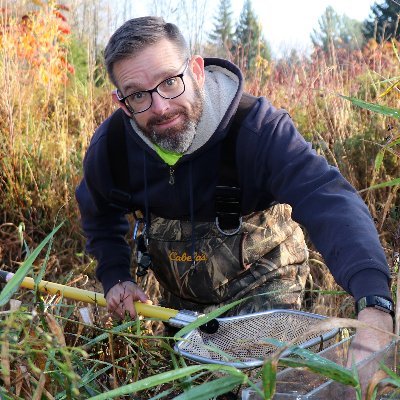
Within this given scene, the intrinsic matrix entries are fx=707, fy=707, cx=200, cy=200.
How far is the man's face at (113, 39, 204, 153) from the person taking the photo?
9.13 ft

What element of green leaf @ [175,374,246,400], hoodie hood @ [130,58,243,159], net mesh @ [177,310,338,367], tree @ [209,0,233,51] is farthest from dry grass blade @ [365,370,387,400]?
tree @ [209,0,233,51]

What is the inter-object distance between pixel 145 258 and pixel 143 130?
537 mm

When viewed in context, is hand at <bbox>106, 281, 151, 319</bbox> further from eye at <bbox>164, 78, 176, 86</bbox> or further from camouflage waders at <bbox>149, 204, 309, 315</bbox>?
eye at <bbox>164, 78, 176, 86</bbox>

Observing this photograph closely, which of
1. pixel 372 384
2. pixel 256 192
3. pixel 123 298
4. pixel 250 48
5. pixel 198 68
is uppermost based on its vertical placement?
pixel 198 68

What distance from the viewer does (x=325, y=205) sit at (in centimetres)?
221

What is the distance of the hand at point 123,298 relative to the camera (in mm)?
2682

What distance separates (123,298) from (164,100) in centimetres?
79

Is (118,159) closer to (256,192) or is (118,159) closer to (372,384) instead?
(256,192)

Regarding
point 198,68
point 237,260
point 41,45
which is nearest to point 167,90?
point 198,68

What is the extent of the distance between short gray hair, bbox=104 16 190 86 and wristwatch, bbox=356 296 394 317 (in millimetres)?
1521

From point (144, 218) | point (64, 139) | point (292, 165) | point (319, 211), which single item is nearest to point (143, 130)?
point (144, 218)

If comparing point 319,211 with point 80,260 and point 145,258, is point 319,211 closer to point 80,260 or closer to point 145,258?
point 145,258

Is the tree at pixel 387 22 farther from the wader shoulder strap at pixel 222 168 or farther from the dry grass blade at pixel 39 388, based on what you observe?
the dry grass blade at pixel 39 388

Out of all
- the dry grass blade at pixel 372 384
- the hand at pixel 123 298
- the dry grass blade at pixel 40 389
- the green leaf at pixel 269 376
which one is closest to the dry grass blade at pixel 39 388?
the dry grass blade at pixel 40 389
